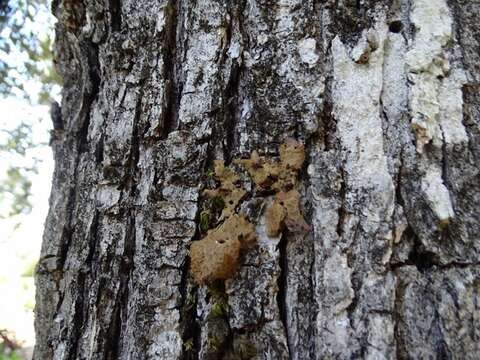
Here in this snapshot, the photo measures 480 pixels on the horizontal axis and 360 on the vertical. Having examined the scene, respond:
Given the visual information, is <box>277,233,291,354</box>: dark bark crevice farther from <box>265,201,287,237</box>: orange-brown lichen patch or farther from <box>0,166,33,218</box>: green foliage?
<box>0,166,33,218</box>: green foliage

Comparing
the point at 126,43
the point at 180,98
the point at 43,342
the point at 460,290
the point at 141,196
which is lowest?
the point at 43,342

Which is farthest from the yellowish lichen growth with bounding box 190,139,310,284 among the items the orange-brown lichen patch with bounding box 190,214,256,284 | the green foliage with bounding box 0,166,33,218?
the green foliage with bounding box 0,166,33,218

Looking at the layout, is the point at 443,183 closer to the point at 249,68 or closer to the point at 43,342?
the point at 249,68

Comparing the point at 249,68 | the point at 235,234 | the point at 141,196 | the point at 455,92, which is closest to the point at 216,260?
the point at 235,234

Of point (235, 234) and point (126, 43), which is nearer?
point (235, 234)

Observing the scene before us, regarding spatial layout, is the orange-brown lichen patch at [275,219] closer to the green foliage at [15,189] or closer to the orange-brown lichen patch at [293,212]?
the orange-brown lichen patch at [293,212]

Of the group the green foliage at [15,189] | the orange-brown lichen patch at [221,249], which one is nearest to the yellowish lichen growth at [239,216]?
the orange-brown lichen patch at [221,249]

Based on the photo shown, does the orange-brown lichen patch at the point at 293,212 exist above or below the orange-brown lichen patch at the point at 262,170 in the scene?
below

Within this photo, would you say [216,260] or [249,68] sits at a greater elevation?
[249,68]
